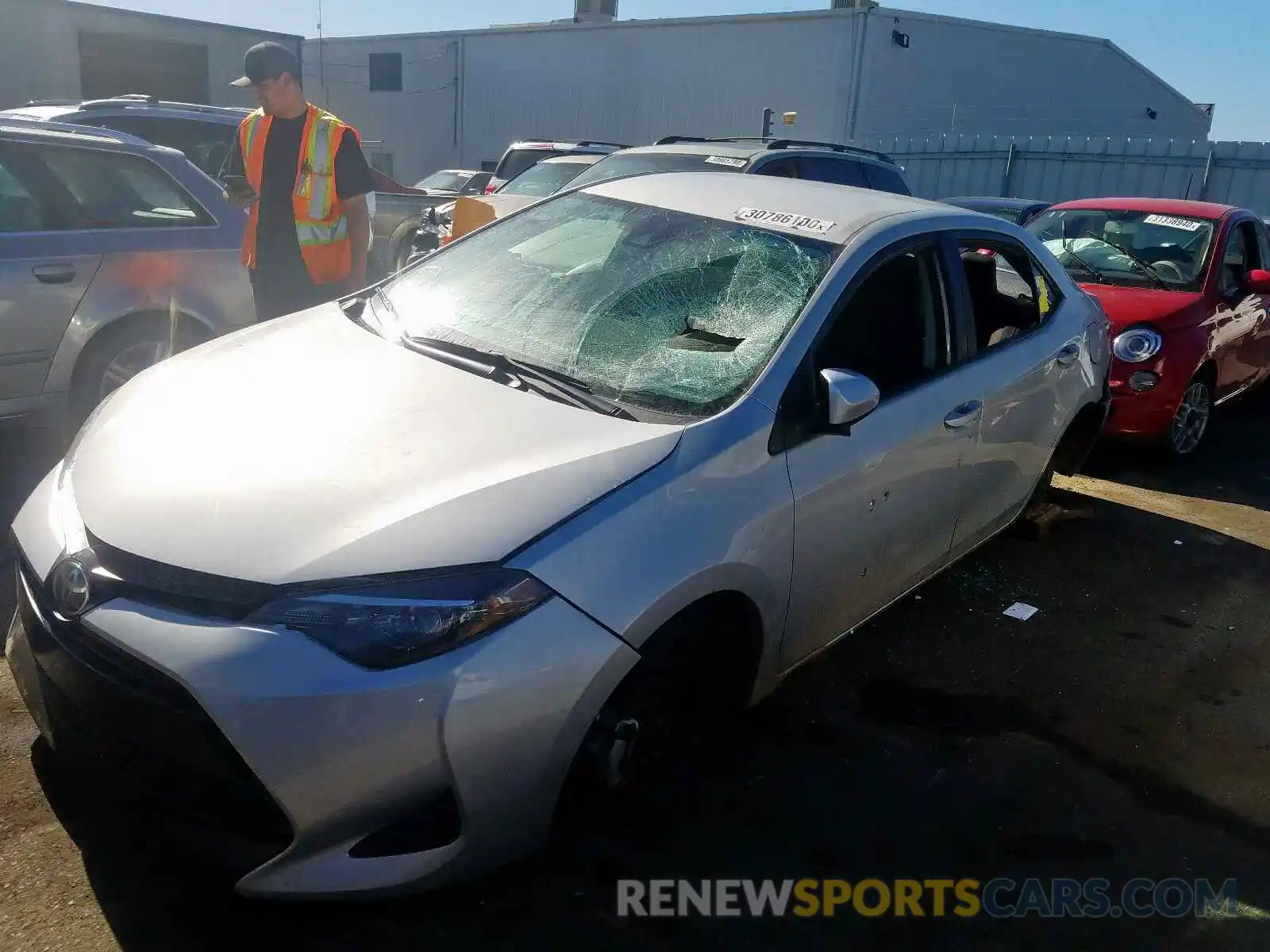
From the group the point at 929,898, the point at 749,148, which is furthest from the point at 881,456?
the point at 749,148

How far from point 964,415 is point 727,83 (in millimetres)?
19707

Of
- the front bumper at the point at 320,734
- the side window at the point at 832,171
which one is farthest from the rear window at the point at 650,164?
the front bumper at the point at 320,734

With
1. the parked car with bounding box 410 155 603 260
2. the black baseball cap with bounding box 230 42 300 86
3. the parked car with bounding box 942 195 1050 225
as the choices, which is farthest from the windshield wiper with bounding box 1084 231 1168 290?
the black baseball cap with bounding box 230 42 300 86

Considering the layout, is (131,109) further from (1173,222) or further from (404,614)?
(1173,222)

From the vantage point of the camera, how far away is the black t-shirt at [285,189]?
15.4ft

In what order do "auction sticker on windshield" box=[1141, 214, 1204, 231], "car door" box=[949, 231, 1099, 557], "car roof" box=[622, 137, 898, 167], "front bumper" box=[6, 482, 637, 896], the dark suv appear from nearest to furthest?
1. "front bumper" box=[6, 482, 637, 896]
2. "car door" box=[949, 231, 1099, 557]
3. "auction sticker on windshield" box=[1141, 214, 1204, 231]
4. the dark suv
5. "car roof" box=[622, 137, 898, 167]

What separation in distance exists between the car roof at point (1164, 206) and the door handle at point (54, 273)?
6.54 metres

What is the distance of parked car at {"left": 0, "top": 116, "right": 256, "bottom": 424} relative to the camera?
4.48 m

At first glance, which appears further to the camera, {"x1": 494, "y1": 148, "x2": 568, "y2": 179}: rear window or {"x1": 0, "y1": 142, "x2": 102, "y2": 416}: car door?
{"x1": 494, "y1": 148, "x2": 568, "y2": 179}: rear window

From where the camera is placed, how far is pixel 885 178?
28.8ft

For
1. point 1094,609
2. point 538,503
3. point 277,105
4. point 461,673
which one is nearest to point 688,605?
point 538,503

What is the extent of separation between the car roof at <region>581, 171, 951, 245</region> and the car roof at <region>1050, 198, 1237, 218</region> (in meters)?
4.15

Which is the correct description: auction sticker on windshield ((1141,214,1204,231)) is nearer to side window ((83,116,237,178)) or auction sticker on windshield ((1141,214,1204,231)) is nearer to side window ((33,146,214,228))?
side window ((33,146,214,228))

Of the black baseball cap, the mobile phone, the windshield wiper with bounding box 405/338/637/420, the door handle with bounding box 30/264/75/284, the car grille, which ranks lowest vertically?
the car grille
